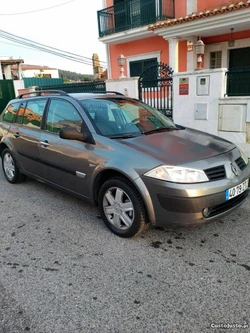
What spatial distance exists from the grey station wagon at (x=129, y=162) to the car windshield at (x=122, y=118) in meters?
0.01

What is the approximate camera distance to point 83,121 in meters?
3.39

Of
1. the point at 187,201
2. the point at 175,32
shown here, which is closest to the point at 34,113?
the point at 187,201

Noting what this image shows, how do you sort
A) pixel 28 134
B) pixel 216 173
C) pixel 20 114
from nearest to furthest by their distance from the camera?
1. pixel 216 173
2. pixel 28 134
3. pixel 20 114

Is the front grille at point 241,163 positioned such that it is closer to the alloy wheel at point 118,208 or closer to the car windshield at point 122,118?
the car windshield at point 122,118

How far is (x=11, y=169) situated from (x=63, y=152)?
1.95 metres

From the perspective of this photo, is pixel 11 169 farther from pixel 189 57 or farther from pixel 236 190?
pixel 189 57

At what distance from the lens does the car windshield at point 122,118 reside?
334 centimetres

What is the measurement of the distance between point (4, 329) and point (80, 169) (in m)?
1.81

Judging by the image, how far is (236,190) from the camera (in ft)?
9.25

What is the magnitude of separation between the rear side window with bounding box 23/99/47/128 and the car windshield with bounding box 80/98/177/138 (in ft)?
2.85

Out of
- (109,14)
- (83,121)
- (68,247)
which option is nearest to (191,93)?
(83,121)

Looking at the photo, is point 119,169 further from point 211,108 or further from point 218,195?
point 211,108

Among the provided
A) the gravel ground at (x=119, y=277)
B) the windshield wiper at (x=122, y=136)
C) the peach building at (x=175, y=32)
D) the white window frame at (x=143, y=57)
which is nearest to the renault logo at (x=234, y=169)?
the gravel ground at (x=119, y=277)

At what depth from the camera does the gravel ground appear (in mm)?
1966
